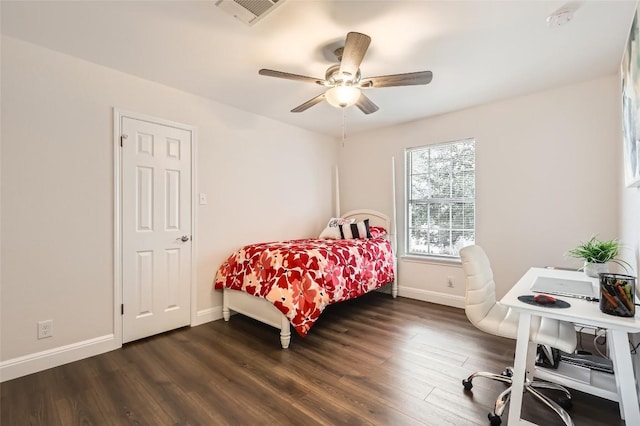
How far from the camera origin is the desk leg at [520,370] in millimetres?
1450

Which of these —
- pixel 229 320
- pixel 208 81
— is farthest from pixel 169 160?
pixel 229 320

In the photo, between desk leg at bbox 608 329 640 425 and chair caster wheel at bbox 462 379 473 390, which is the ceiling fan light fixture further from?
chair caster wheel at bbox 462 379 473 390

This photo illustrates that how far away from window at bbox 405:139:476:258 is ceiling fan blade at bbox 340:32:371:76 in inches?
85.7

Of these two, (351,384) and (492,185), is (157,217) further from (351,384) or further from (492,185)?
(492,185)

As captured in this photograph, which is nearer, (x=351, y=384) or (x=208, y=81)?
(x=351, y=384)

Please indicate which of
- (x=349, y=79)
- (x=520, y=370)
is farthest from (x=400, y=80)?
(x=520, y=370)

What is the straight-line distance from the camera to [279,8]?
180 centimetres

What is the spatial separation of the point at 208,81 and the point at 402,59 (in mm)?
1766

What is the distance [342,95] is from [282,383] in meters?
2.10

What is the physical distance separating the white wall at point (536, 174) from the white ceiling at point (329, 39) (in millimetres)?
266

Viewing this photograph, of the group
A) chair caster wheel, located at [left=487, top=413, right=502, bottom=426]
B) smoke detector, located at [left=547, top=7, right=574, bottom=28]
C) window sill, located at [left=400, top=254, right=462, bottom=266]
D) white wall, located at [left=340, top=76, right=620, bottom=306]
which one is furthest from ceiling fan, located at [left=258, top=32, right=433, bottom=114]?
window sill, located at [left=400, top=254, right=462, bottom=266]

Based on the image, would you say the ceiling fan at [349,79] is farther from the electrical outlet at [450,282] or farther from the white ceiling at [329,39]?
the electrical outlet at [450,282]

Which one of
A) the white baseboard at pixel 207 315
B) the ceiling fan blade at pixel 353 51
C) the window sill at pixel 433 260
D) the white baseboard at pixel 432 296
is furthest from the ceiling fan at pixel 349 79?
the white baseboard at pixel 432 296

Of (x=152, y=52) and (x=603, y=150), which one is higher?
(x=152, y=52)
